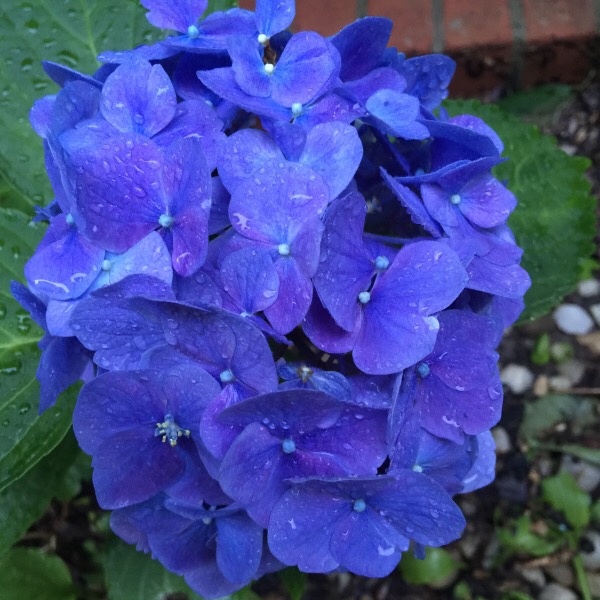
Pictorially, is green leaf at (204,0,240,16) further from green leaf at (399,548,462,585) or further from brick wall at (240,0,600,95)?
green leaf at (399,548,462,585)

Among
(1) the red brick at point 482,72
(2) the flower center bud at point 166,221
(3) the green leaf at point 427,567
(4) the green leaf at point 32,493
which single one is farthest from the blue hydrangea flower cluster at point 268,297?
(1) the red brick at point 482,72

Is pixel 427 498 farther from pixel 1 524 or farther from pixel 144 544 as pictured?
pixel 1 524

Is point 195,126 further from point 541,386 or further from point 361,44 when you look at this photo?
point 541,386

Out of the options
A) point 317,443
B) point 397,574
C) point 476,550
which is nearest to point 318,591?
point 397,574

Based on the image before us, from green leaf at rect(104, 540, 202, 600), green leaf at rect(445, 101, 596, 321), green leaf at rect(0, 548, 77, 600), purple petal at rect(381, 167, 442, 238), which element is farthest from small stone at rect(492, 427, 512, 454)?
purple petal at rect(381, 167, 442, 238)

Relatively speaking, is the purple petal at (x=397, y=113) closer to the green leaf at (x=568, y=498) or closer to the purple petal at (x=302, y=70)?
the purple petal at (x=302, y=70)
